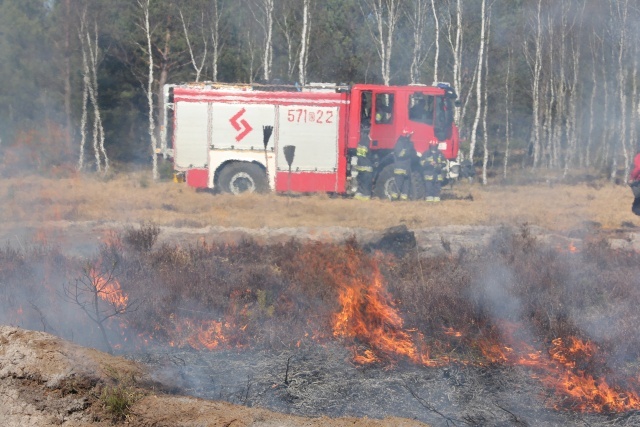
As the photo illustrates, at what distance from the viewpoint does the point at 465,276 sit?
9320 millimetres

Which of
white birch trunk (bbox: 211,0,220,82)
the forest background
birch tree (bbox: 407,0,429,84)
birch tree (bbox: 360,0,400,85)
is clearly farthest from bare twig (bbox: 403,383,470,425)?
white birch trunk (bbox: 211,0,220,82)

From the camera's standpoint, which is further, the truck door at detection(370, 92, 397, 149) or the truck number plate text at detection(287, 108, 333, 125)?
the truck number plate text at detection(287, 108, 333, 125)

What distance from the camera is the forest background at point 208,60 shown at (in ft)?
87.8

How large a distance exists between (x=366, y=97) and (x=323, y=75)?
12.0 m

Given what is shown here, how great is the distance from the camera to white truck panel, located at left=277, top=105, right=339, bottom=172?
62.3 feet

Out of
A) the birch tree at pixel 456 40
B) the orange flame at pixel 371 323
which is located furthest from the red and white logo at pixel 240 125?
the orange flame at pixel 371 323

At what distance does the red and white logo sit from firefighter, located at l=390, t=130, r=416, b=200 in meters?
3.88

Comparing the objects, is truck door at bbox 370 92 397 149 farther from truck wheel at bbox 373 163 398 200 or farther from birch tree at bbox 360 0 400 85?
birch tree at bbox 360 0 400 85

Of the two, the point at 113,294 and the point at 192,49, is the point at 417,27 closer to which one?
the point at 192,49

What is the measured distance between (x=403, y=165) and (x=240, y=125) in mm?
4371

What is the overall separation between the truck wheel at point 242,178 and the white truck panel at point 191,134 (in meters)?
0.66

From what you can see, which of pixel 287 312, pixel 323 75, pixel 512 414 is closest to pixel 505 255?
pixel 287 312

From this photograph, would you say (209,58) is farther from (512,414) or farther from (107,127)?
(512,414)

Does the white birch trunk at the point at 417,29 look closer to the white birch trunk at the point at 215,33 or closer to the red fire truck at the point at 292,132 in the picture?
the white birch trunk at the point at 215,33
